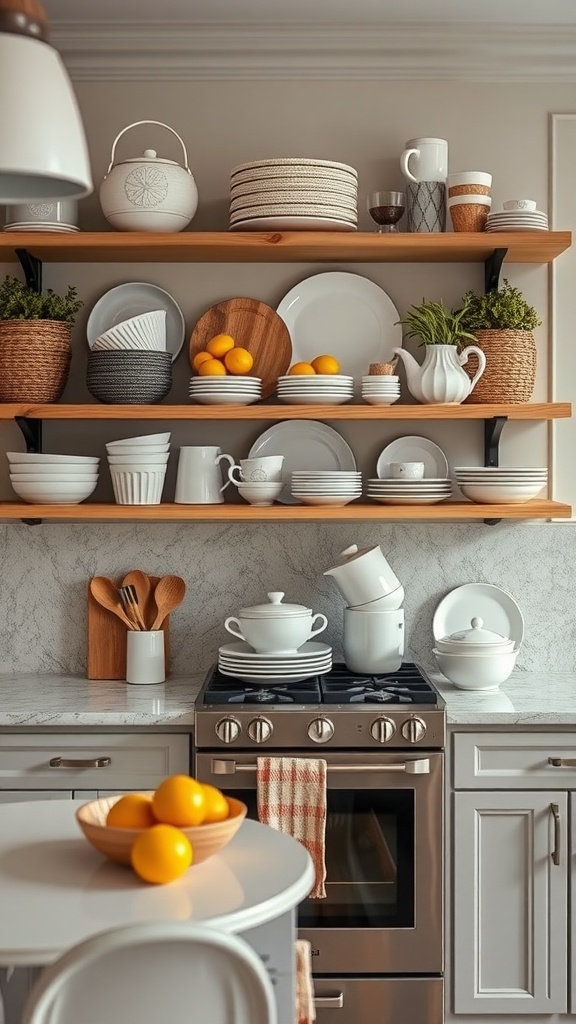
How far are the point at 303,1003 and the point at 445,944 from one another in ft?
3.23

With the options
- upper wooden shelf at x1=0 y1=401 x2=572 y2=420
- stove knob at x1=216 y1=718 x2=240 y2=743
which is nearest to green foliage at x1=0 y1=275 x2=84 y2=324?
upper wooden shelf at x1=0 y1=401 x2=572 y2=420

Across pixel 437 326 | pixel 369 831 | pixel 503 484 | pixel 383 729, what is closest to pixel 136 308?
pixel 437 326

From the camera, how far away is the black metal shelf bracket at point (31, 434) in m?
3.26

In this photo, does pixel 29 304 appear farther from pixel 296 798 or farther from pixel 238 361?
pixel 296 798

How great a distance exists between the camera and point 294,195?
10.2 ft

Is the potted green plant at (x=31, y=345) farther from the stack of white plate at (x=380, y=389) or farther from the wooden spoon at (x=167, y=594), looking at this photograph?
the stack of white plate at (x=380, y=389)

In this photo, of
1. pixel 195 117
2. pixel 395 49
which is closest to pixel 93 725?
pixel 195 117

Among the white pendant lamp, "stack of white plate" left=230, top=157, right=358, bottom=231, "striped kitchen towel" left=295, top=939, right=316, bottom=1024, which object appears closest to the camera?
the white pendant lamp

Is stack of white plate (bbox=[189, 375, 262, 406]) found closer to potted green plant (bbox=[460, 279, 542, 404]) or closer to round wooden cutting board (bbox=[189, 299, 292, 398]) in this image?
round wooden cutting board (bbox=[189, 299, 292, 398])

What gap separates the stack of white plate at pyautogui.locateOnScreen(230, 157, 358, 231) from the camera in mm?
3117

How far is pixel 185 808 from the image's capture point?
166 centimetres

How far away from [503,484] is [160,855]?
182 centimetres

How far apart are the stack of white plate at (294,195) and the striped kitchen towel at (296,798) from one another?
150cm

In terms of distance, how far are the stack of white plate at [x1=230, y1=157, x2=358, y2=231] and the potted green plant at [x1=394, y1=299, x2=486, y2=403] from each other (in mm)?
352
